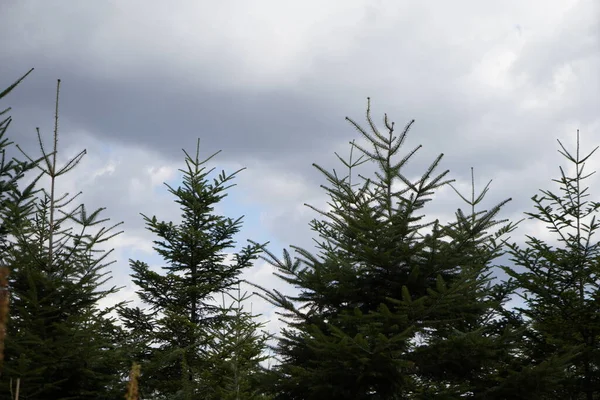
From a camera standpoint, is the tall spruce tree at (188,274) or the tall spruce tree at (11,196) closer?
the tall spruce tree at (11,196)

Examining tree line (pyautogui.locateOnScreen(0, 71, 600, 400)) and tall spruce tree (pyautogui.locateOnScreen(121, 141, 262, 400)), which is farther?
tall spruce tree (pyautogui.locateOnScreen(121, 141, 262, 400))

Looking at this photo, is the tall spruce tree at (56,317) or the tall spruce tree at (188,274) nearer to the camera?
the tall spruce tree at (56,317)

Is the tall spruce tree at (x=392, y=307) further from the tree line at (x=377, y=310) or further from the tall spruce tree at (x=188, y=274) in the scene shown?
the tall spruce tree at (x=188, y=274)

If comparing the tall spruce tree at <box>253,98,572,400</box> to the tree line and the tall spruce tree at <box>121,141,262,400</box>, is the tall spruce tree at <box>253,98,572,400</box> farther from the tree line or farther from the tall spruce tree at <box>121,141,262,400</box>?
the tall spruce tree at <box>121,141,262,400</box>

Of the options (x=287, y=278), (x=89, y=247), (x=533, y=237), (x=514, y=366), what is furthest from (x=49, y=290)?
(x=533, y=237)

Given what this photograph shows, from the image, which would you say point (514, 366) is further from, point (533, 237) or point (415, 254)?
point (533, 237)

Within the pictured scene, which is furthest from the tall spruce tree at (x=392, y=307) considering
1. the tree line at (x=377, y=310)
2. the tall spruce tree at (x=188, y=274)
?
the tall spruce tree at (x=188, y=274)

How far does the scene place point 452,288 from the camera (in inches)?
324

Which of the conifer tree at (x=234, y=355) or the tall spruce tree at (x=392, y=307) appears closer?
the tall spruce tree at (x=392, y=307)

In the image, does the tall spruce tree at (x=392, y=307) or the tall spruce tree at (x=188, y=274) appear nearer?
the tall spruce tree at (x=392, y=307)

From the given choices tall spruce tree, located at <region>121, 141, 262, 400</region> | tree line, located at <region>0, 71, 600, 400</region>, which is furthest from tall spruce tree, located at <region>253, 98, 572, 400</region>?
tall spruce tree, located at <region>121, 141, 262, 400</region>

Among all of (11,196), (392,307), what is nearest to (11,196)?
(11,196)

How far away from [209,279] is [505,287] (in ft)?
34.6

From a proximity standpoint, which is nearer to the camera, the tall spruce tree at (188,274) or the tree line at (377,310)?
the tree line at (377,310)
